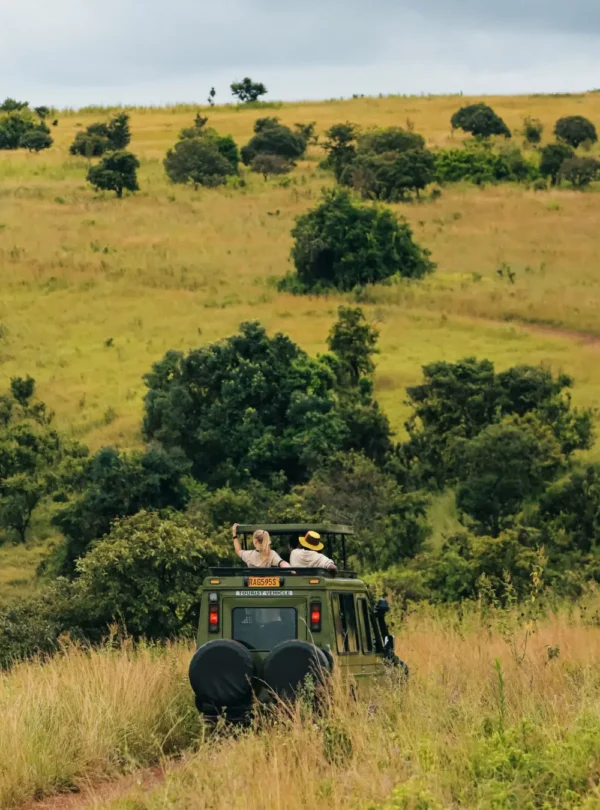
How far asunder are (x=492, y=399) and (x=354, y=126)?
160 feet

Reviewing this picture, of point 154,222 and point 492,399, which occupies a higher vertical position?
point 154,222

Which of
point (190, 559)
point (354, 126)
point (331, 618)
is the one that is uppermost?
point (354, 126)

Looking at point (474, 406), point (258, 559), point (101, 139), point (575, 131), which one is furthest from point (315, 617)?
point (575, 131)

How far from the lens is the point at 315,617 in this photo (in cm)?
1021

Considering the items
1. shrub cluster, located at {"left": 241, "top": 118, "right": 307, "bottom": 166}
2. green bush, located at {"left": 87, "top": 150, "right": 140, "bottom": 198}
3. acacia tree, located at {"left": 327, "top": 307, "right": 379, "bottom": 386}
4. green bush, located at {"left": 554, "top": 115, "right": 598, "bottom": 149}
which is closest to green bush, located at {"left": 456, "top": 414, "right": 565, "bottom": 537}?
acacia tree, located at {"left": 327, "top": 307, "right": 379, "bottom": 386}

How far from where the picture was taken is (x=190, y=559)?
18.5m

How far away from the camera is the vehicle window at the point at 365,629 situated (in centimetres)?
1109

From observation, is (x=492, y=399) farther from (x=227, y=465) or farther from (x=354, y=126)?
(x=354, y=126)

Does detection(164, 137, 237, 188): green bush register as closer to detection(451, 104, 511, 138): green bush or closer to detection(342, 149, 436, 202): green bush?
detection(342, 149, 436, 202): green bush

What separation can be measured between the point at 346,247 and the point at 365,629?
3830cm

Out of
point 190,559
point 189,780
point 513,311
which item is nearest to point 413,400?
point 513,311

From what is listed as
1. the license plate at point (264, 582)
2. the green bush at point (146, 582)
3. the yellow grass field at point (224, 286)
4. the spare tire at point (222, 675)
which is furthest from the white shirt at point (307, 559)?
the yellow grass field at point (224, 286)

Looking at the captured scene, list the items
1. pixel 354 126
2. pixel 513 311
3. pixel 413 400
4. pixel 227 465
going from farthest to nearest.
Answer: pixel 354 126
pixel 513 311
pixel 413 400
pixel 227 465

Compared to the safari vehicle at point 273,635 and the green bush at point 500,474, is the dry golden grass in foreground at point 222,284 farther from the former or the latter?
the safari vehicle at point 273,635
